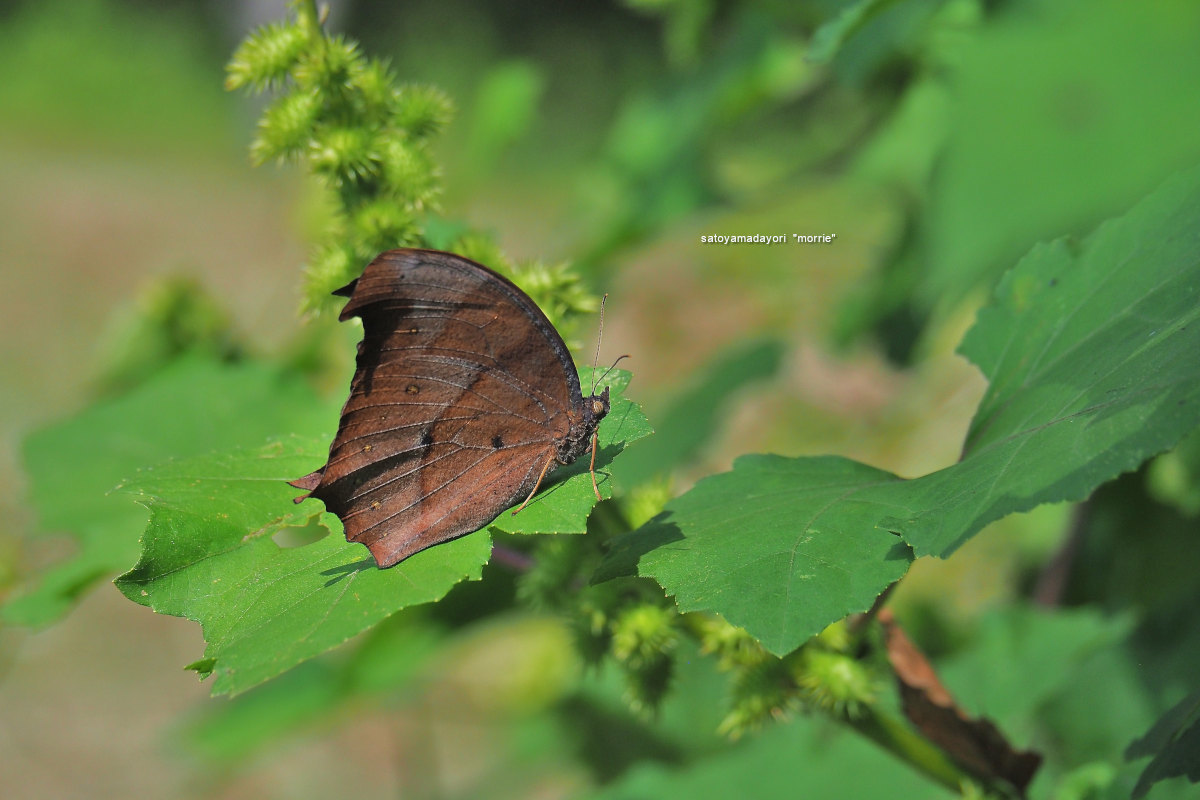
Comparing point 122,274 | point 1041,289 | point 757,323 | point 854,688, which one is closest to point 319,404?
point 854,688

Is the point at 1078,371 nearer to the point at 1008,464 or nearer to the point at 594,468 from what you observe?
the point at 1008,464

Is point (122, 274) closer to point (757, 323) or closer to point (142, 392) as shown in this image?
point (757, 323)

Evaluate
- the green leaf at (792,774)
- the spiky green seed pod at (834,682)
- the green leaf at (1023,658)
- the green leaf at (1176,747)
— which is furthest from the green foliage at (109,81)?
the green leaf at (1176,747)

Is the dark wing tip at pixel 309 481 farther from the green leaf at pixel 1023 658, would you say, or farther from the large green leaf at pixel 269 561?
the green leaf at pixel 1023 658

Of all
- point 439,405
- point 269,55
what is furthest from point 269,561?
point 269,55

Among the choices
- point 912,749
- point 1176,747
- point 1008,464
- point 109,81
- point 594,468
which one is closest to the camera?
point 1008,464

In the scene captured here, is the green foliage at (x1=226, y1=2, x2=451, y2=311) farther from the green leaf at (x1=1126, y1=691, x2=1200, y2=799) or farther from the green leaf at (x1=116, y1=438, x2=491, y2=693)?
the green leaf at (x1=1126, y1=691, x2=1200, y2=799)
